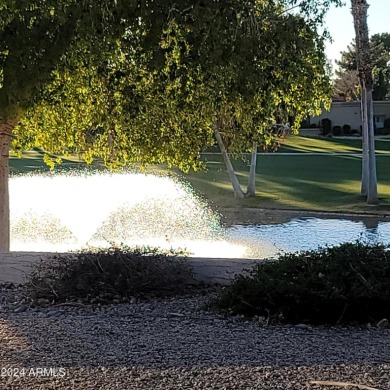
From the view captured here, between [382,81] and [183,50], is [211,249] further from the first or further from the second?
[382,81]

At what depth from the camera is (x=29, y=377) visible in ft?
13.8

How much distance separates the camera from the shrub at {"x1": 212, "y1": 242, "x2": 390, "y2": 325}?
5.96 meters

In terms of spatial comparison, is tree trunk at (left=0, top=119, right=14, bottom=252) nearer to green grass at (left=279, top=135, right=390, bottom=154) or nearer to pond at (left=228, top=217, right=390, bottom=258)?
pond at (left=228, top=217, right=390, bottom=258)

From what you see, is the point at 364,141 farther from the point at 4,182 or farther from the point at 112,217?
the point at 4,182

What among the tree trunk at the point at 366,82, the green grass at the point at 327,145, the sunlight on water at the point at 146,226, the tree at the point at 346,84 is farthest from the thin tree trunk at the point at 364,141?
the tree at the point at 346,84

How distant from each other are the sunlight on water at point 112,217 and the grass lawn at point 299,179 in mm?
1777

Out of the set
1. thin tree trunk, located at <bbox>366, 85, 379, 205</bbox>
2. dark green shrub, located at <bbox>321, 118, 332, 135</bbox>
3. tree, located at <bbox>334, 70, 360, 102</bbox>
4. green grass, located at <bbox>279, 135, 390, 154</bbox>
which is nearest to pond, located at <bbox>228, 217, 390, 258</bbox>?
thin tree trunk, located at <bbox>366, 85, 379, 205</bbox>

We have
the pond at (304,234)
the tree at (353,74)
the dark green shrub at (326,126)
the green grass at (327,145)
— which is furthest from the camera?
the tree at (353,74)

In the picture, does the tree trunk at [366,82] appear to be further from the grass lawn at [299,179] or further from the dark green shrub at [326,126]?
the dark green shrub at [326,126]

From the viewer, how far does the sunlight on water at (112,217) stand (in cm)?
1492

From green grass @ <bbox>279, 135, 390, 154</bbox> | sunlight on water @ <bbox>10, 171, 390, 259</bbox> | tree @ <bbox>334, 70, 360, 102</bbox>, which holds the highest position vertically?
tree @ <bbox>334, 70, 360, 102</bbox>

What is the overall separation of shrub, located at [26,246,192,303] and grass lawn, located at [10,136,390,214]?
10.4 metres

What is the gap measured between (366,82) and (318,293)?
18.5m

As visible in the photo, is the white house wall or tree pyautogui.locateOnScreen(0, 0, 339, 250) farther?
the white house wall
